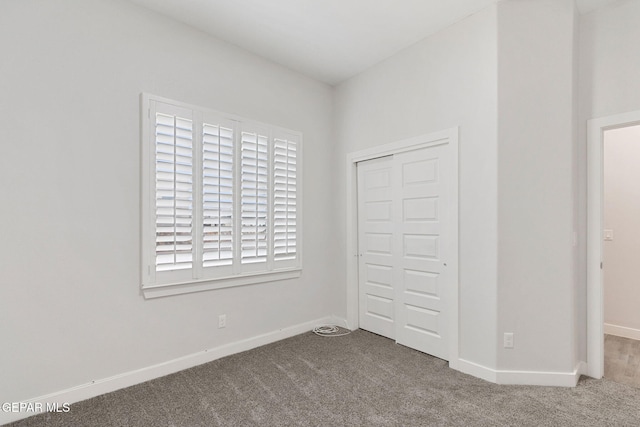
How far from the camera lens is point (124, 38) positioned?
8.31 ft

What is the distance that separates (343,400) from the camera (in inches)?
91.3

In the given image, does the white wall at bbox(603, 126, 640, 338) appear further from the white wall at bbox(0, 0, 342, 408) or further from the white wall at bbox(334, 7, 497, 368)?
the white wall at bbox(0, 0, 342, 408)

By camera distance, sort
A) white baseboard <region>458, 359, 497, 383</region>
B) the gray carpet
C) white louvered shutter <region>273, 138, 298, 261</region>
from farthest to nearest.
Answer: white louvered shutter <region>273, 138, 298, 261</region> → white baseboard <region>458, 359, 497, 383</region> → the gray carpet

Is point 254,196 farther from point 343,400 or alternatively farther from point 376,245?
point 343,400

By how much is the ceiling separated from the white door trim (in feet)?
3.55

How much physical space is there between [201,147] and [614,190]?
456 centimetres

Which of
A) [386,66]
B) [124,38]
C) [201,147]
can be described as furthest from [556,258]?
[124,38]

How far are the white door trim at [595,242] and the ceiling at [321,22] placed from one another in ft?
3.55

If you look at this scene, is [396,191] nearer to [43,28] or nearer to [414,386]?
[414,386]

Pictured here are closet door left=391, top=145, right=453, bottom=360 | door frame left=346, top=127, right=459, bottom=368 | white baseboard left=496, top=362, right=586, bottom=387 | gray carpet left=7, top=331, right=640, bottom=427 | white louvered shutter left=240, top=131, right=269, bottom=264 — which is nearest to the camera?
gray carpet left=7, top=331, right=640, bottom=427

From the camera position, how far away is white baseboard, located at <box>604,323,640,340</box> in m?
3.53

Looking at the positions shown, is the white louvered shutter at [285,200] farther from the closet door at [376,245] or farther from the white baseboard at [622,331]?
the white baseboard at [622,331]

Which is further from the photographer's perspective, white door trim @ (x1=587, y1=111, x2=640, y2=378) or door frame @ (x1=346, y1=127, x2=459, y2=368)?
door frame @ (x1=346, y1=127, x2=459, y2=368)

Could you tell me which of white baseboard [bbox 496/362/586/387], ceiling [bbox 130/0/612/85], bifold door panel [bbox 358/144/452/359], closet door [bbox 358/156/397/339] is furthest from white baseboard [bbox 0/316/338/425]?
ceiling [bbox 130/0/612/85]
